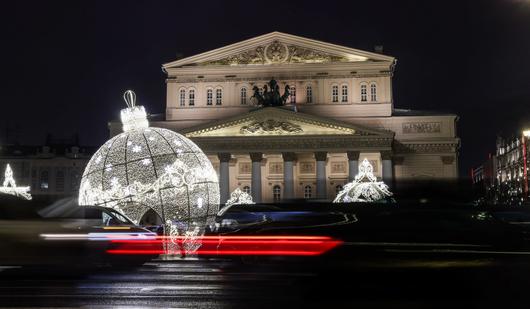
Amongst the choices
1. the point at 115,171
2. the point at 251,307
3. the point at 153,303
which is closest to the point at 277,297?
the point at 251,307

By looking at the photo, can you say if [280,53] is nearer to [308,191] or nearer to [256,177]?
[256,177]

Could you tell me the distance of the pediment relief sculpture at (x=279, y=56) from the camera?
55.8 metres

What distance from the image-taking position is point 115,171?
1712 centimetres

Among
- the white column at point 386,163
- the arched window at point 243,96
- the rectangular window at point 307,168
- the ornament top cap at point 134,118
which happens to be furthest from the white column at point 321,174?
the ornament top cap at point 134,118

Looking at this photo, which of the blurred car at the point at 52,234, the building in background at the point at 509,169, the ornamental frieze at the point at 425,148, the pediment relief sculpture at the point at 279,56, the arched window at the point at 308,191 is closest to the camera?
the blurred car at the point at 52,234

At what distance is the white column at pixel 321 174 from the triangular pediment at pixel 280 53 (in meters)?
9.80

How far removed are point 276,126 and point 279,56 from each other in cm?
848

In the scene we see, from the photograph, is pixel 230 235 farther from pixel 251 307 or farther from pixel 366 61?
pixel 366 61

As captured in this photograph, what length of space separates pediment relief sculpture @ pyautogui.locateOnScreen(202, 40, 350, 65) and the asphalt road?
41.3 meters

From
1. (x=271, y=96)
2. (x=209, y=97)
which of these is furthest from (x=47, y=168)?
(x=271, y=96)

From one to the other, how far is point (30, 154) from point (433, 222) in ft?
258

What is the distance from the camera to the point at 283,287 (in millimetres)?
12414

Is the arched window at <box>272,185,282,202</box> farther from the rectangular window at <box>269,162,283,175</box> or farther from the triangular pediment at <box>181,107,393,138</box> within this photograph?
the triangular pediment at <box>181,107,393,138</box>

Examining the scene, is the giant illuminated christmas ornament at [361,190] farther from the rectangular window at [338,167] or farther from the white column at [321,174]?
the rectangular window at [338,167]
